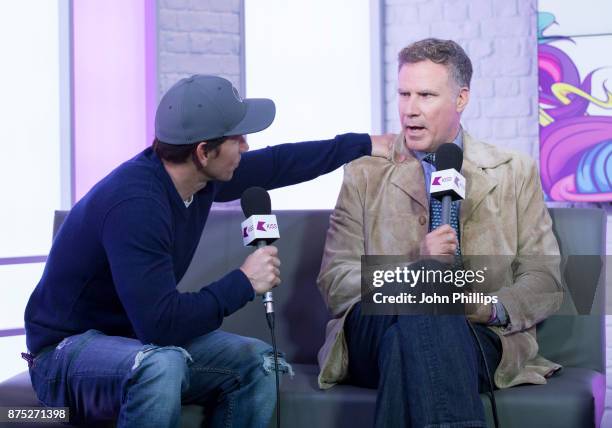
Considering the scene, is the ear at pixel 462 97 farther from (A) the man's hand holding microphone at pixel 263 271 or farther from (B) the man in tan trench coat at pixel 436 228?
(A) the man's hand holding microphone at pixel 263 271

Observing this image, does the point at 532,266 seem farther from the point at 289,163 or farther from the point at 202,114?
the point at 202,114

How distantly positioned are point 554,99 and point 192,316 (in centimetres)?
230

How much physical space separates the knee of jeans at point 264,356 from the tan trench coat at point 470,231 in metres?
0.13

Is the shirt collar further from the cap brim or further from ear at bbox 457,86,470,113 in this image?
the cap brim

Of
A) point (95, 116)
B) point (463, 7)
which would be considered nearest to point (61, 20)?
point (95, 116)

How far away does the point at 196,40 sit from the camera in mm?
3756

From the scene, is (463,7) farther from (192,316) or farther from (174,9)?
(192,316)

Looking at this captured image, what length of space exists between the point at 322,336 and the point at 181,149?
2.70 feet

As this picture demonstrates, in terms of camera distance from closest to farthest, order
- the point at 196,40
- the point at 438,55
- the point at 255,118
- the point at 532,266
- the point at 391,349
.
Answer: the point at 391,349, the point at 255,118, the point at 532,266, the point at 438,55, the point at 196,40

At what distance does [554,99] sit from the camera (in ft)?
12.0

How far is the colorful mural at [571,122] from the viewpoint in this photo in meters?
3.60

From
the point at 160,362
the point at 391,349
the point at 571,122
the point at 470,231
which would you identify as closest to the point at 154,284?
the point at 160,362

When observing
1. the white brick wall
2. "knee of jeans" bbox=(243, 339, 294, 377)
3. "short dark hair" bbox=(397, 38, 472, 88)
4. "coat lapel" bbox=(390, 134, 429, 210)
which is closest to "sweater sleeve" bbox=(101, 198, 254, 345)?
"knee of jeans" bbox=(243, 339, 294, 377)

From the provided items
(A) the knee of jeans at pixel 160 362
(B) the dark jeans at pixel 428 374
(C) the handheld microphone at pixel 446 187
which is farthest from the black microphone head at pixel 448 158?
(A) the knee of jeans at pixel 160 362
